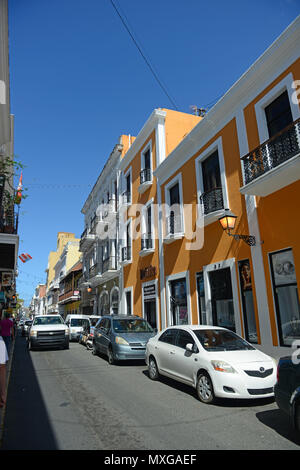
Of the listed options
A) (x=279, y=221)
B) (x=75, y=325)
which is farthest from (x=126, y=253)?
(x=279, y=221)

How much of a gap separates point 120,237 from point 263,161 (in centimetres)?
1393

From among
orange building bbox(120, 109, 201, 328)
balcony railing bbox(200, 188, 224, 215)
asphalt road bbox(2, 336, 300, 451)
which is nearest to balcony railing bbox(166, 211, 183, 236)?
orange building bbox(120, 109, 201, 328)

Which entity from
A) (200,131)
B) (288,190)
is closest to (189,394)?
(288,190)

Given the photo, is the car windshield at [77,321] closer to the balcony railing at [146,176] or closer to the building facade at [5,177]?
the building facade at [5,177]

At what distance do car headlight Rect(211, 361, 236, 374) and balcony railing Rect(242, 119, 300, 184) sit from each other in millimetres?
5605

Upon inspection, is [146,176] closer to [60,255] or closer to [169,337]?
[169,337]

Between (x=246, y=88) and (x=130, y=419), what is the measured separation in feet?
35.2

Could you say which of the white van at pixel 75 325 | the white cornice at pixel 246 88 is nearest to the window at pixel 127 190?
the white cornice at pixel 246 88

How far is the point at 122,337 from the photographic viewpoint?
10.9 meters

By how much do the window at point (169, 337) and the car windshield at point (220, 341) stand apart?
73 cm

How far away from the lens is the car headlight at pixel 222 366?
19.7 ft

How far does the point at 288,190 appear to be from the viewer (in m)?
9.00

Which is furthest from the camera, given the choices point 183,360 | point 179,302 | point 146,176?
point 146,176

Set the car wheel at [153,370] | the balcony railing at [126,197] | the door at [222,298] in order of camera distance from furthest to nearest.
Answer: the balcony railing at [126,197]
the door at [222,298]
the car wheel at [153,370]
